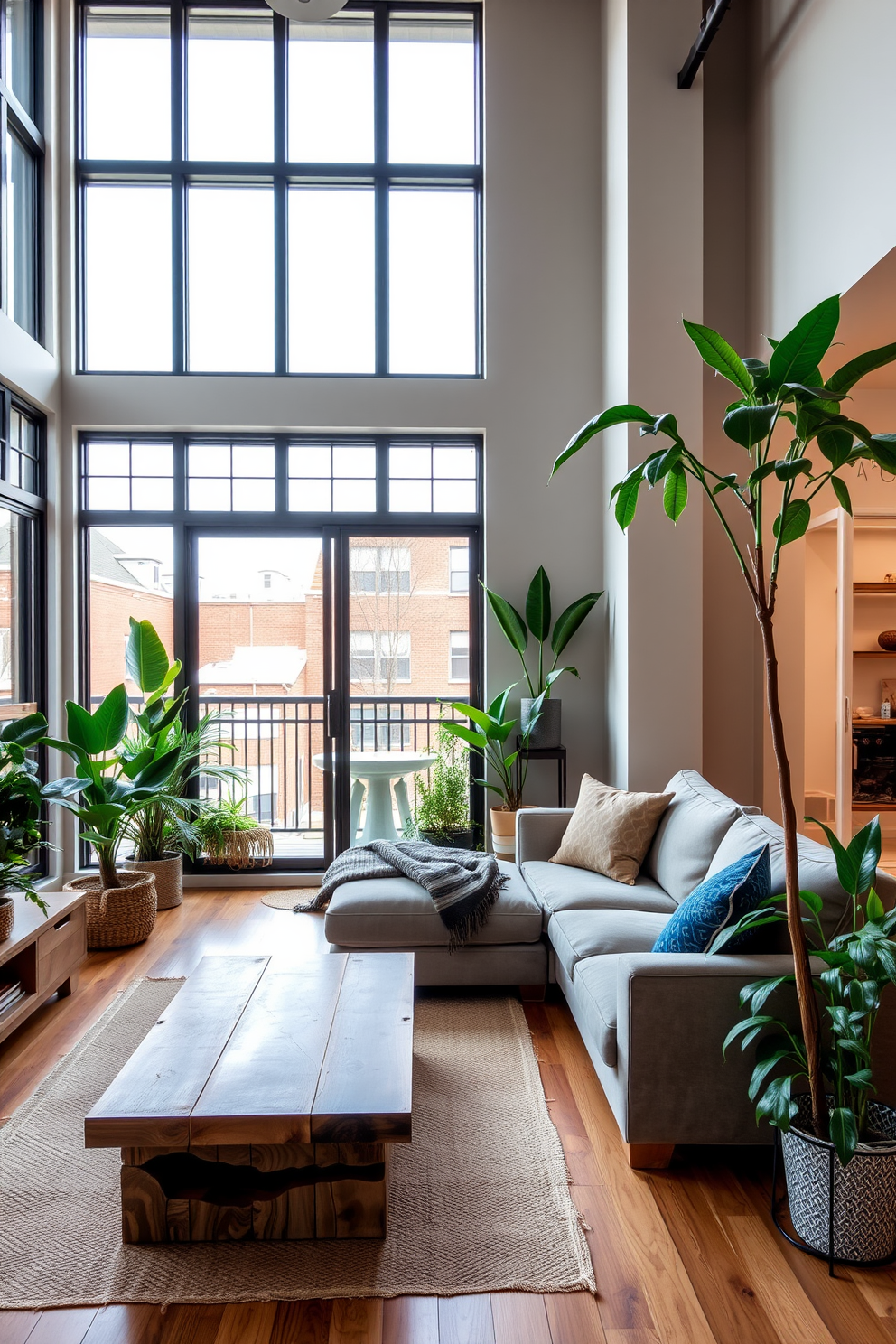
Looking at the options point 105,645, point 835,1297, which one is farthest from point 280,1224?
point 105,645

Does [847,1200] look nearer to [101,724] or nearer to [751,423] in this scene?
[751,423]

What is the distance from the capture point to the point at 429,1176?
219cm

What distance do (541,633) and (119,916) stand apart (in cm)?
263

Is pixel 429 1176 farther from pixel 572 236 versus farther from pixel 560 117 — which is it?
pixel 560 117

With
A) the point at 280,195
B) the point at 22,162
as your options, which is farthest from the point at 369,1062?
the point at 22,162

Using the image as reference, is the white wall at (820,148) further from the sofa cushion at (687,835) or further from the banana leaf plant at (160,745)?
the banana leaf plant at (160,745)

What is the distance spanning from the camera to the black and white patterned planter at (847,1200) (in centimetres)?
182

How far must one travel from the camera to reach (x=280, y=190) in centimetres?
513

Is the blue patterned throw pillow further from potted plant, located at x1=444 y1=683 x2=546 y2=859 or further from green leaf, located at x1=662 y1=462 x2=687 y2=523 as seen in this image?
potted plant, located at x1=444 y1=683 x2=546 y2=859

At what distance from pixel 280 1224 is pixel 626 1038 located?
0.93 metres

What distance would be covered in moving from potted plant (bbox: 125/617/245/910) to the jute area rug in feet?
6.27

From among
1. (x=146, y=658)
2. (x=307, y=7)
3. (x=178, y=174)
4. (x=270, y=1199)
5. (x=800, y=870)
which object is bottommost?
(x=270, y=1199)

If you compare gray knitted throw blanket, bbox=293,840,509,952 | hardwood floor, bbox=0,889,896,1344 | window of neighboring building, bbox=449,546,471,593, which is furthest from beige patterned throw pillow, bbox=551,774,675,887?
window of neighboring building, bbox=449,546,471,593

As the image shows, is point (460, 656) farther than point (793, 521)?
Yes
